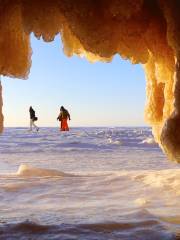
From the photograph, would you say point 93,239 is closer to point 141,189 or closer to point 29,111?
point 141,189

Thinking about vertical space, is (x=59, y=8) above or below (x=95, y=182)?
above

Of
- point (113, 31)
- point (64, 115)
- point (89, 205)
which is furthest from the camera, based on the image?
point (64, 115)

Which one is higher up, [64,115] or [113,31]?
[113,31]

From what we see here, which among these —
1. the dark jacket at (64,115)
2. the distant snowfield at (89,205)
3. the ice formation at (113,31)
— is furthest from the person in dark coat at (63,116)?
the ice formation at (113,31)

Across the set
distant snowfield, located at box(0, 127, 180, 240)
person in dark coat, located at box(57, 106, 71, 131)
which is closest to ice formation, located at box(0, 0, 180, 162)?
distant snowfield, located at box(0, 127, 180, 240)

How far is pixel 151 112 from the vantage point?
188 inches

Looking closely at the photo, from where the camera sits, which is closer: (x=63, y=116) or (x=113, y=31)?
(x=113, y=31)

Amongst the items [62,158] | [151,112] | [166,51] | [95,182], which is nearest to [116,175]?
[95,182]

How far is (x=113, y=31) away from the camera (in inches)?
160

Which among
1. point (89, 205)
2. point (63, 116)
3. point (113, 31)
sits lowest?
point (89, 205)

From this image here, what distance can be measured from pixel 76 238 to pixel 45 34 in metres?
1.75

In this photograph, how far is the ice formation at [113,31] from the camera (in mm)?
3850

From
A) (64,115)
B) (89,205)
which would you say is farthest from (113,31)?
(64,115)

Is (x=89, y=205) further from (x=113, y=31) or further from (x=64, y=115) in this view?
(x=64, y=115)
